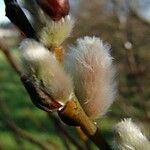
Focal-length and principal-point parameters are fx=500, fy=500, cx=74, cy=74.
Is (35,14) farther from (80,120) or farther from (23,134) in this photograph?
(23,134)

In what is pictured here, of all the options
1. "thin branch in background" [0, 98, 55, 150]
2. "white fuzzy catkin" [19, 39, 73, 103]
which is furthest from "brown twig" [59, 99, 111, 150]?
"thin branch in background" [0, 98, 55, 150]

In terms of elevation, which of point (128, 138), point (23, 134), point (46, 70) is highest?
point (46, 70)

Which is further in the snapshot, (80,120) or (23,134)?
(23,134)

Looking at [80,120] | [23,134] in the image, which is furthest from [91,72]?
[23,134]

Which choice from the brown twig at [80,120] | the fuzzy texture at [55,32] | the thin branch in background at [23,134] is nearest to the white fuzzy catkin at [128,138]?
the brown twig at [80,120]

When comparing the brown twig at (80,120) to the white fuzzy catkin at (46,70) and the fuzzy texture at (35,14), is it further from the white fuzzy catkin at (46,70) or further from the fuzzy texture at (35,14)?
the fuzzy texture at (35,14)

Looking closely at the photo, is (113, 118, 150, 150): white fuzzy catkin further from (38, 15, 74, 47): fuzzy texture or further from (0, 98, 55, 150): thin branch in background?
(0, 98, 55, 150): thin branch in background
